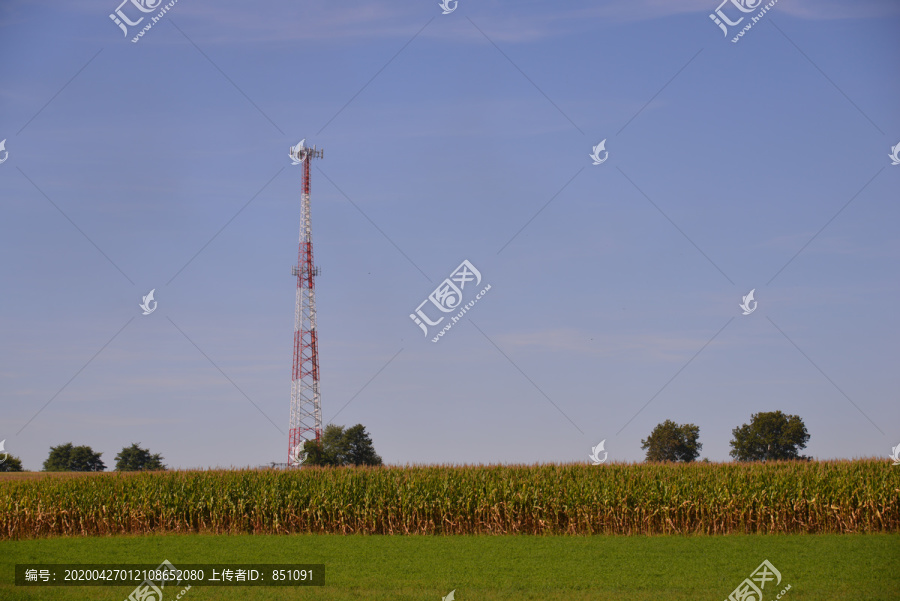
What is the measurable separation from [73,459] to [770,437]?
47375 millimetres

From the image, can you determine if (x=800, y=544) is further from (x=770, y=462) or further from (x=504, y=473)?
(x=504, y=473)

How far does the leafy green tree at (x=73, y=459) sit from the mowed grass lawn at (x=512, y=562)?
28487mm

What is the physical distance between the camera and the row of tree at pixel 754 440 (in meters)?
56.2

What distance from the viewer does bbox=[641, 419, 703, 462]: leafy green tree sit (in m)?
56.1

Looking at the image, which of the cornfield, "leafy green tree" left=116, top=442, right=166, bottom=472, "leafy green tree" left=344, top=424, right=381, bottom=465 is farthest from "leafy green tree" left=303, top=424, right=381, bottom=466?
the cornfield

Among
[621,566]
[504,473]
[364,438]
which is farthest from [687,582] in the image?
[364,438]

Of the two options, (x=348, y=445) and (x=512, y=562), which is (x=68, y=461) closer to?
(x=348, y=445)

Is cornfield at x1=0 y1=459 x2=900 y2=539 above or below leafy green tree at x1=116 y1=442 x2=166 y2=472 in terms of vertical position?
below

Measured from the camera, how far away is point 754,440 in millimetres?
57250

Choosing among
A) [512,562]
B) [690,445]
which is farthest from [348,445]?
[512,562]

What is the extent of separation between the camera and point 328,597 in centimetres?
1705

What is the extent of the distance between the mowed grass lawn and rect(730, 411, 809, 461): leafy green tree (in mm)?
31155

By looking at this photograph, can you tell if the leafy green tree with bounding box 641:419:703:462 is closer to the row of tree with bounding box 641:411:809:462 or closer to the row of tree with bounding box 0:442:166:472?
the row of tree with bounding box 641:411:809:462

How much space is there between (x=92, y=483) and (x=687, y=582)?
22.7 metres
